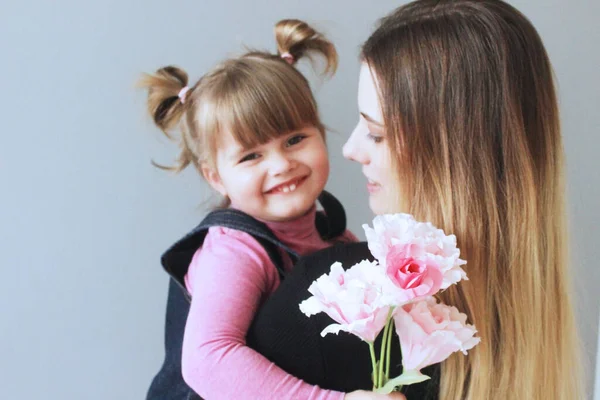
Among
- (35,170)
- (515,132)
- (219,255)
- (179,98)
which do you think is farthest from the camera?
(35,170)

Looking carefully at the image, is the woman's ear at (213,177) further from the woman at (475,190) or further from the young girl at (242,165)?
the woman at (475,190)

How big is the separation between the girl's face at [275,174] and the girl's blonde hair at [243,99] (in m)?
0.02

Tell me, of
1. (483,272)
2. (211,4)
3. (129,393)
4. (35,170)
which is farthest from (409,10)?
(129,393)

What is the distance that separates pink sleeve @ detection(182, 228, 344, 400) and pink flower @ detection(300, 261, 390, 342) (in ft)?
0.59

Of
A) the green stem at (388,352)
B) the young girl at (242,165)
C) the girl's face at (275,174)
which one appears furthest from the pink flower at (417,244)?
the girl's face at (275,174)

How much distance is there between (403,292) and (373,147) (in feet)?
1.11

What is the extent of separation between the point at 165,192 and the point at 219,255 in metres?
0.49

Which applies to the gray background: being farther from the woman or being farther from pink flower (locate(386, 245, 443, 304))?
pink flower (locate(386, 245, 443, 304))

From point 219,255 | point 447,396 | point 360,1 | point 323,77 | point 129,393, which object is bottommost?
point 129,393

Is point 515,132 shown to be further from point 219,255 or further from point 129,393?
point 129,393

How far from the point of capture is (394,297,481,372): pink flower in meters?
0.79

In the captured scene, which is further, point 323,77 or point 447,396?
point 323,77

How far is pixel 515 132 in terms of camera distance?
3.00 ft

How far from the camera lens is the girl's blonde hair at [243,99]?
1.23 m
